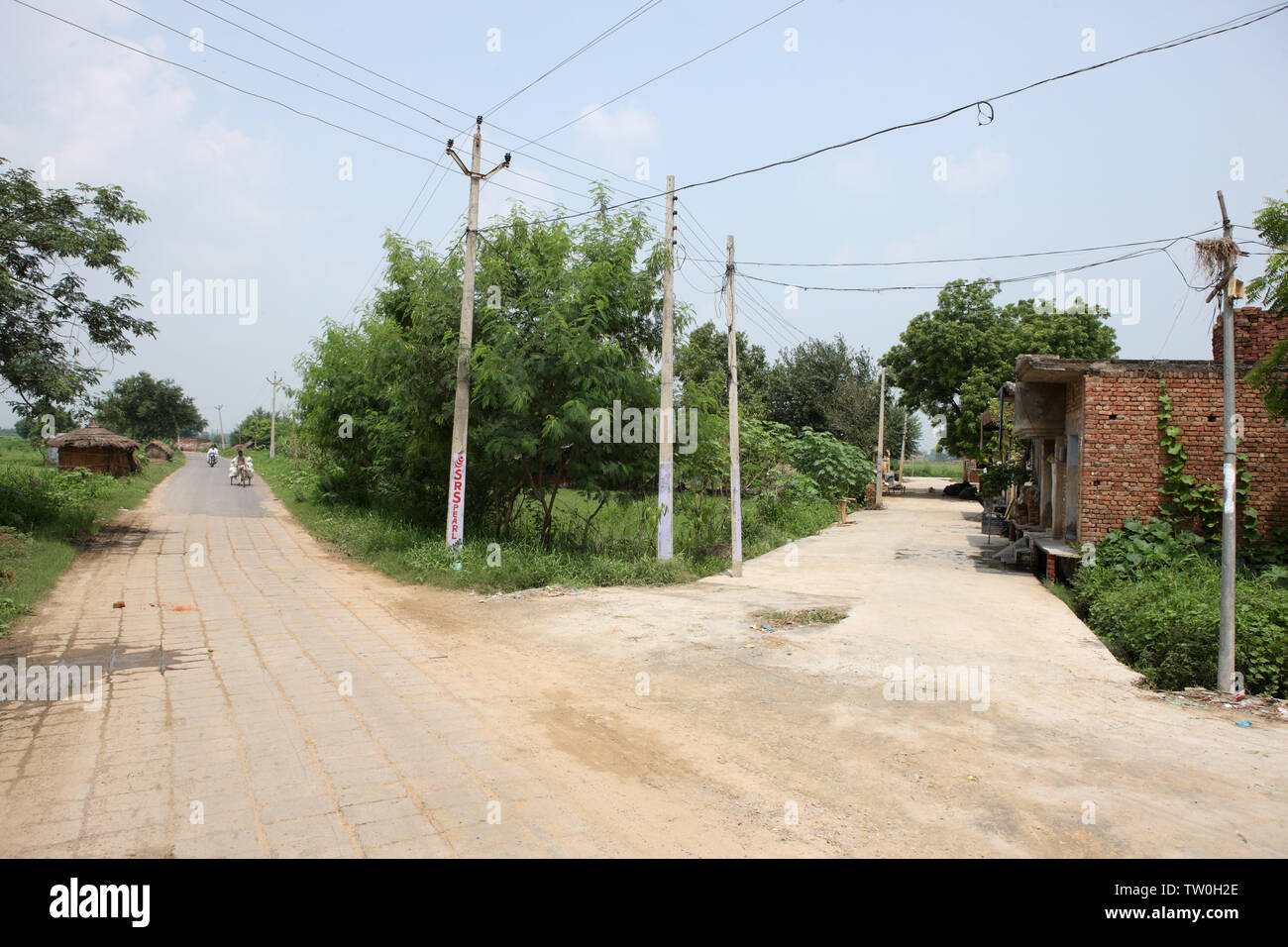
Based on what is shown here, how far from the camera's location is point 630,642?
8.36 meters

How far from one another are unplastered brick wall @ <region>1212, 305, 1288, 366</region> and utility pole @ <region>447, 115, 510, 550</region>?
11345 mm

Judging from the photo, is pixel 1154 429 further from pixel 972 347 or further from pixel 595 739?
pixel 972 347

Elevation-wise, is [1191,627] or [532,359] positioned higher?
[532,359]

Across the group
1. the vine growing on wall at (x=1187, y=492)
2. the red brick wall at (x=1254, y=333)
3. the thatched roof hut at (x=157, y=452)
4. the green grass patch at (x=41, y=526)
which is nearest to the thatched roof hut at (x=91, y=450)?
the green grass patch at (x=41, y=526)

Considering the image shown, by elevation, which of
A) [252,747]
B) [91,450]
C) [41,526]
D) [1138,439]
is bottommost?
[252,747]

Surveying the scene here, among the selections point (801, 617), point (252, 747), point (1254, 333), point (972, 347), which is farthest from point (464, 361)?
point (972, 347)

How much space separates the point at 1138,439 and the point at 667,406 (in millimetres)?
7413

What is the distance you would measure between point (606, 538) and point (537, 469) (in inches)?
79.0

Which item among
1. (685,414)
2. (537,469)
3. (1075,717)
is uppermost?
(685,414)

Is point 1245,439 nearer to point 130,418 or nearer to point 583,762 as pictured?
point 583,762

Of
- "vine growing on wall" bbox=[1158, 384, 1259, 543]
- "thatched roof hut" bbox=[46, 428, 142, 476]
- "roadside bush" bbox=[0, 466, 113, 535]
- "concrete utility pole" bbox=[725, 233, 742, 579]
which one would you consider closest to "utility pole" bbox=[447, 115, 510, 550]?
"concrete utility pole" bbox=[725, 233, 742, 579]

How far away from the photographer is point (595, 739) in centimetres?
541
